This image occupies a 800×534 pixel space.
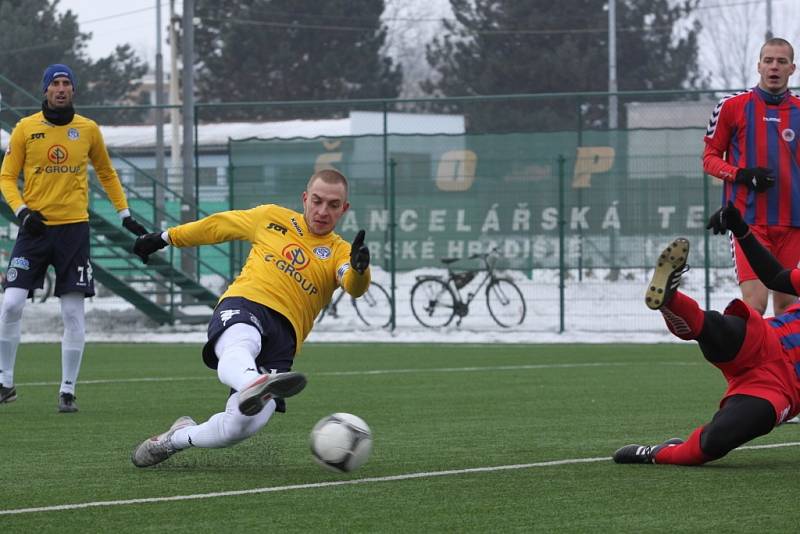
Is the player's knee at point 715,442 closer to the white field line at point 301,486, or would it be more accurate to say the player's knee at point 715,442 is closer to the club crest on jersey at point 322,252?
the white field line at point 301,486

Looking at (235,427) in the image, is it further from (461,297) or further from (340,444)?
(461,297)

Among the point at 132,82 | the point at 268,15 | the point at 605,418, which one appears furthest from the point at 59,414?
the point at 132,82

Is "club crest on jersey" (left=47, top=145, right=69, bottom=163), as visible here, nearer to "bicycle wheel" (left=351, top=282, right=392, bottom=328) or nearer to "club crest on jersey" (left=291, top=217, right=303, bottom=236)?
"club crest on jersey" (left=291, top=217, right=303, bottom=236)

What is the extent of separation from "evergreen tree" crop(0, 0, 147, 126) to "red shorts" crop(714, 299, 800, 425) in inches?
1480

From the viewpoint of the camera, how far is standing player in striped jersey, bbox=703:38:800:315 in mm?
8484

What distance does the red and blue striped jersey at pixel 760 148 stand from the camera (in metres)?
8.58

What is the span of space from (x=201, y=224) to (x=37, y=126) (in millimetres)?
3588

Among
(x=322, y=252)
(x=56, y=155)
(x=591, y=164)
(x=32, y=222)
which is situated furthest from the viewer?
(x=591, y=164)

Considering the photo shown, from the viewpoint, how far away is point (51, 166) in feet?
32.9

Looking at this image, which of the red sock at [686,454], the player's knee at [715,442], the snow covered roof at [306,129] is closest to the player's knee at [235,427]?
the red sock at [686,454]

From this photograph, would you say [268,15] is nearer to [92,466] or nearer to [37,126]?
[37,126]

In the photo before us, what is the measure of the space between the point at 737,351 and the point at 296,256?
200 centimetres

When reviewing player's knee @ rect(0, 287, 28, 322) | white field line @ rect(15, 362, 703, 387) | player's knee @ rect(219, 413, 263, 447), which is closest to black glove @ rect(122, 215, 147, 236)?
player's knee @ rect(0, 287, 28, 322)

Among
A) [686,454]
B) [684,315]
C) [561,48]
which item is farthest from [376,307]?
[561,48]
